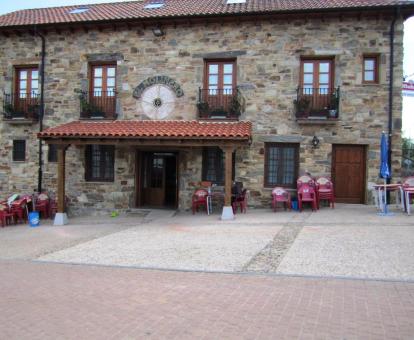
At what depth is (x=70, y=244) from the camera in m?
8.71

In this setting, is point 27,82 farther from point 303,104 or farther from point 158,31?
point 303,104

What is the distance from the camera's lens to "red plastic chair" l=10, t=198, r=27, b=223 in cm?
1300

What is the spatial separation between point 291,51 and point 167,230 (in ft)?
22.0

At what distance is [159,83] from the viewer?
13.3 metres

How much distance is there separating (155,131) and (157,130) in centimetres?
14

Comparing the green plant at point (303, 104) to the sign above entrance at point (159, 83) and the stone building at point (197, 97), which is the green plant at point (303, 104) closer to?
the stone building at point (197, 97)

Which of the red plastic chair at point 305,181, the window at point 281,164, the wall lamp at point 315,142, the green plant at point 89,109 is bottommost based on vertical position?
the red plastic chair at point 305,181

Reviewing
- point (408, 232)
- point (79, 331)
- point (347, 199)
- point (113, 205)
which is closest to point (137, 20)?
point (113, 205)

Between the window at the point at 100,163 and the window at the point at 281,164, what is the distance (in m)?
5.18

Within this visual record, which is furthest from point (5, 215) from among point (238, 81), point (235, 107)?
point (238, 81)

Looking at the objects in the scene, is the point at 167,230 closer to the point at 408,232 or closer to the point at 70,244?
the point at 70,244

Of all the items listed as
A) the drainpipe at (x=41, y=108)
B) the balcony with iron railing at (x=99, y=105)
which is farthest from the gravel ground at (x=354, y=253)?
the drainpipe at (x=41, y=108)

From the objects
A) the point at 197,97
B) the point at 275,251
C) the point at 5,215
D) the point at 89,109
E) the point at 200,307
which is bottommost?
the point at 5,215

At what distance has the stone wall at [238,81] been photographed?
1211cm
